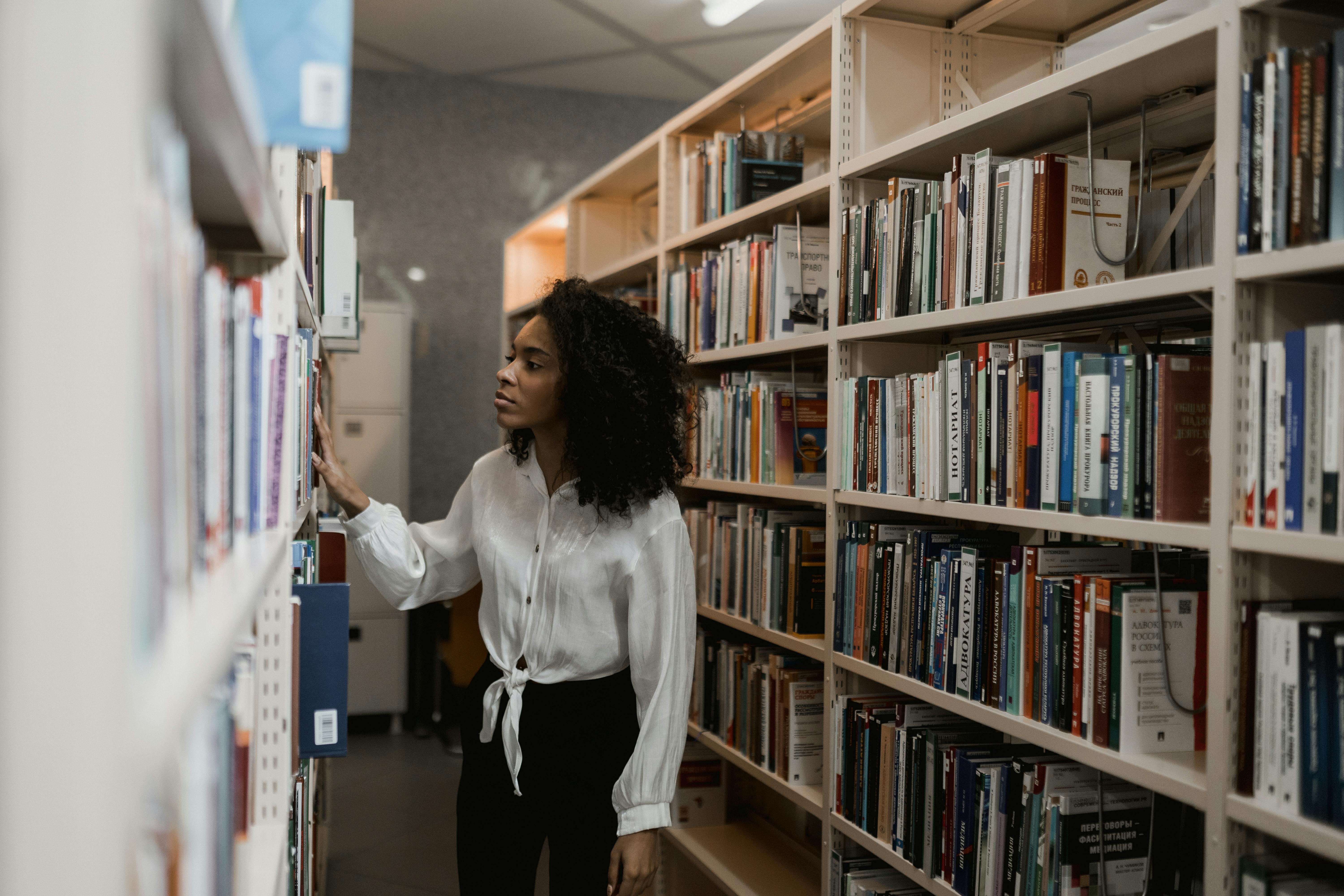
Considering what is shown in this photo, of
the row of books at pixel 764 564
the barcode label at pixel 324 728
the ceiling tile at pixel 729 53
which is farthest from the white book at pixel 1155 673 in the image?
the ceiling tile at pixel 729 53

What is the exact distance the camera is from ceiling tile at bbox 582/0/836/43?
13.5 ft

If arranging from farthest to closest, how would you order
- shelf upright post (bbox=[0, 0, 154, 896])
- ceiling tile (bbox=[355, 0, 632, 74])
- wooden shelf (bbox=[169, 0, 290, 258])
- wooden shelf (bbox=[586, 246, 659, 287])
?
ceiling tile (bbox=[355, 0, 632, 74]) < wooden shelf (bbox=[586, 246, 659, 287]) < wooden shelf (bbox=[169, 0, 290, 258]) < shelf upright post (bbox=[0, 0, 154, 896])

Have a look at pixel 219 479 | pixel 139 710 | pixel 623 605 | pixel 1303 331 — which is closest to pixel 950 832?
pixel 623 605

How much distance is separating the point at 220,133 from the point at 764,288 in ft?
6.74

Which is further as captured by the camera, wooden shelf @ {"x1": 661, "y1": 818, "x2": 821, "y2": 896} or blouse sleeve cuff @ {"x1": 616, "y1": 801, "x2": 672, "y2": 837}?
wooden shelf @ {"x1": 661, "y1": 818, "x2": 821, "y2": 896}

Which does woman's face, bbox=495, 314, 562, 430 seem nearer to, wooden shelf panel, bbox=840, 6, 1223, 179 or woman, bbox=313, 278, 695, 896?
woman, bbox=313, 278, 695, 896

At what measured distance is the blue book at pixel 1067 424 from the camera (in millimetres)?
1521

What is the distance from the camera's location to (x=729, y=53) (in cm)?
473

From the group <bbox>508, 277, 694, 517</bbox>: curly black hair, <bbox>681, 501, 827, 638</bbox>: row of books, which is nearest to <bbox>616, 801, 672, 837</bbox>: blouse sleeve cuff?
<bbox>508, 277, 694, 517</bbox>: curly black hair

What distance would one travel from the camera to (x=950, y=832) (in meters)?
1.81

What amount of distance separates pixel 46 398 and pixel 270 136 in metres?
0.40

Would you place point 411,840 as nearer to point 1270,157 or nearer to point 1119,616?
point 1119,616

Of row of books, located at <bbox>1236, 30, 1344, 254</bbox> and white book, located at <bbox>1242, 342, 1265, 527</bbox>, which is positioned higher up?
row of books, located at <bbox>1236, 30, 1344, 254</bbox>

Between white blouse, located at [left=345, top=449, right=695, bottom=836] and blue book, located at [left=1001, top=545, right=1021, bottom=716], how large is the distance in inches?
21.3
